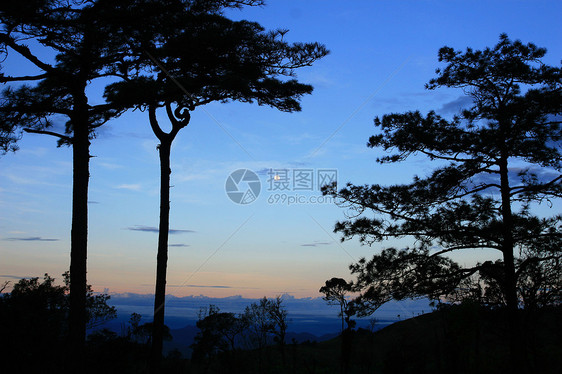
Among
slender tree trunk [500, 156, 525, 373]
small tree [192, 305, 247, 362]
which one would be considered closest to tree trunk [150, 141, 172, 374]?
slender tree trunk [500, 156, 525, 373]

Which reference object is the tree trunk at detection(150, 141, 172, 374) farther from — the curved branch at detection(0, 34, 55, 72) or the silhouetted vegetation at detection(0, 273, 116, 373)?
the curved branch at detection(0, 34, 55, 72)

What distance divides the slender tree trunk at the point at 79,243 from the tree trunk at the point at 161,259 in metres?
1.73

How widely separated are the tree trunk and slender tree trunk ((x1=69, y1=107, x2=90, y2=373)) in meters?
1.73

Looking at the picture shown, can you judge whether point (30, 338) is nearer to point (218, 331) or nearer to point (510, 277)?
point (510, 277)

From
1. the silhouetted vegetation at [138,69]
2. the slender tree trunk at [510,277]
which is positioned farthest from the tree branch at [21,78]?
the slender tree trunk at [510,277]

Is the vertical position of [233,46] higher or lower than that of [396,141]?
higher

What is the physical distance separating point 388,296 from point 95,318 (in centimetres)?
2958

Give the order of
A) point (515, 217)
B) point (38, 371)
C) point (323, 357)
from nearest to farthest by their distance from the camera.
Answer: point (38, 371) < point (515, 217) < point (323, 357)

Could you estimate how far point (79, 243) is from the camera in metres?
11.2

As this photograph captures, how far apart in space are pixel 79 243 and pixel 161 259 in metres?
2.16

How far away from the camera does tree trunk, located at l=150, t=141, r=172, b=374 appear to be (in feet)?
38.3

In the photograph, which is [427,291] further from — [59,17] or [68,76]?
[59,17]

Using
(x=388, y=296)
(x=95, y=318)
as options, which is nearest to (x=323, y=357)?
(x=95, y=318)

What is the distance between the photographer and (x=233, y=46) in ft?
43.2
